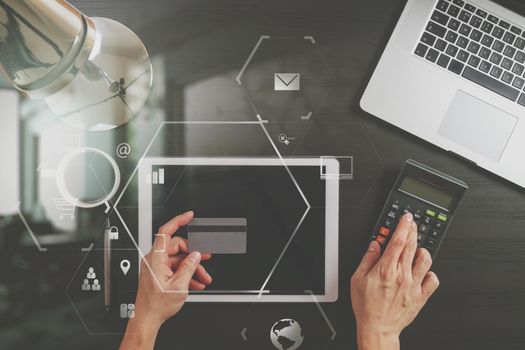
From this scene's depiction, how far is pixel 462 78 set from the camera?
25.2 inches

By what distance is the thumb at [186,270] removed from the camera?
0.64m

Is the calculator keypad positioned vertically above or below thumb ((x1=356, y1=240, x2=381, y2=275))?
above

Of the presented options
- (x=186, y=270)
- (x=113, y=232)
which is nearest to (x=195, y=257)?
(x=186, y=270)

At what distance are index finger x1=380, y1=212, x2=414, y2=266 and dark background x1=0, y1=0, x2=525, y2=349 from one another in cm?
4

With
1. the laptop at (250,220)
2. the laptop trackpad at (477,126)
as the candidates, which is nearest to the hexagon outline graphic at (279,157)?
the laptop at (250,220)

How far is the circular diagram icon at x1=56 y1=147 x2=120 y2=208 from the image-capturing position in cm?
67

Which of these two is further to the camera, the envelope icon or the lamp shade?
the envelope icon

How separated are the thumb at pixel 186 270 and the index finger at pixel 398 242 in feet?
0.96

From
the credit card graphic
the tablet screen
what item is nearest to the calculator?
the tablet screen

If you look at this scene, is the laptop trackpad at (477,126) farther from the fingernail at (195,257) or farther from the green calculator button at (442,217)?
the fingernail at (195,257)

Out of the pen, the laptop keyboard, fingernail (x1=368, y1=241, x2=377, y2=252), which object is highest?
the laptop keyboard

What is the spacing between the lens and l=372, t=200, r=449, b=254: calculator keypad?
647 mm

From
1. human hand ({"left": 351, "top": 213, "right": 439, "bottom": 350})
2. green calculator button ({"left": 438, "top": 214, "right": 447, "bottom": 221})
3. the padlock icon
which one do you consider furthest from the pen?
→ green calculator button ({"left": 438, "top": 214, "right": 447, "bottom": 221})

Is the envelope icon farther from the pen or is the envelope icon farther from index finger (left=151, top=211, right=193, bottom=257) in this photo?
the pen
